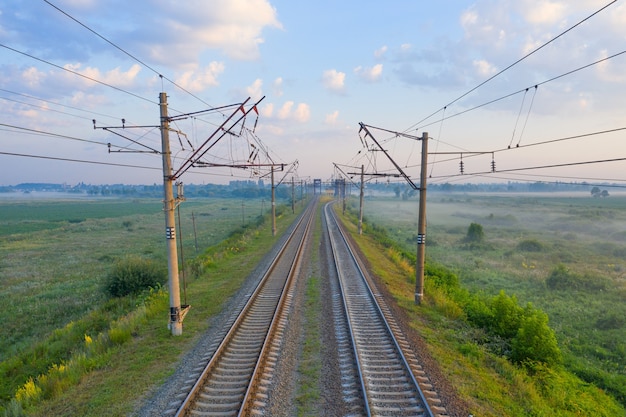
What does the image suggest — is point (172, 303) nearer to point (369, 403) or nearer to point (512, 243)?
point (369, 403)

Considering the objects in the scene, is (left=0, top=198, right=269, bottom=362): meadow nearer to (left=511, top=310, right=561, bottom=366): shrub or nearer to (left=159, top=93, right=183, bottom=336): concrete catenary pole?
(left=159, top=93, right=183, bottom=336): concrete catenary pole

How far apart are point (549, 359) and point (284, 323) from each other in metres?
9.33

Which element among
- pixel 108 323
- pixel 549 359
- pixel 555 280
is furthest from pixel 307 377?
pixel 555 280

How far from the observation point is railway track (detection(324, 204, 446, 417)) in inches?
355

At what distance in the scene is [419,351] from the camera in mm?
12391

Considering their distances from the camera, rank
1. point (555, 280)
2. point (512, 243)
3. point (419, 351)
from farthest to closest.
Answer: point (512, 243), point (555, 280), point (419, 351)

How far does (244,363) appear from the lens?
37.6ft

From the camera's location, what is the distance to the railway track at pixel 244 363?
900 cm

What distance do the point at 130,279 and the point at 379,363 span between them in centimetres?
1700

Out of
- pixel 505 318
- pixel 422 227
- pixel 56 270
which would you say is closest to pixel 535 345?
pixel 505 318

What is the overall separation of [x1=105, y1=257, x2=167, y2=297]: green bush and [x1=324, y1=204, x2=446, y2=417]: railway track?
39.5 ft

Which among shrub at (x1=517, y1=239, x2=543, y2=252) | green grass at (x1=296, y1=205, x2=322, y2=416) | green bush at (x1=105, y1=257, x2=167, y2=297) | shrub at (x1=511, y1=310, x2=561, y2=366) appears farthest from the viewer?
shrub at (x1=517, y1=239, x2=543, y2=252)

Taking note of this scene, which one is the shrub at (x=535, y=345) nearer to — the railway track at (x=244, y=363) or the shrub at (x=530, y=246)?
the railway track at (x=244, y=363)

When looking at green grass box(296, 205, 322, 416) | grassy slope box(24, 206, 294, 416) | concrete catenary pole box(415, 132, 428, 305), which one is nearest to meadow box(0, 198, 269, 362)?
grassy slope box(24, 206, 294, 416)
